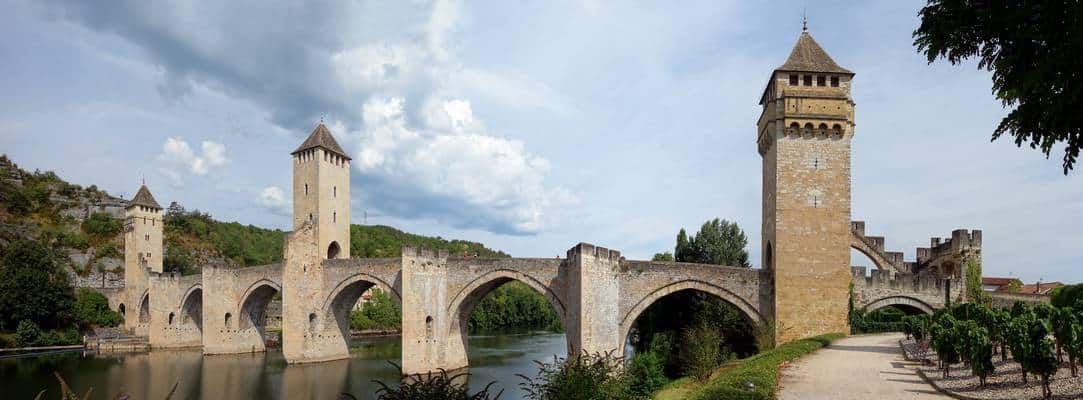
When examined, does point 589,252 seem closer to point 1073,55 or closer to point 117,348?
point 1073,55

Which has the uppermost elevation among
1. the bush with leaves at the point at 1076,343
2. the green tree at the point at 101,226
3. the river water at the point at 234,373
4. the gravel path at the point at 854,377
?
the green tree at the point at 101,226

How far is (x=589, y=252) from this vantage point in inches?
891

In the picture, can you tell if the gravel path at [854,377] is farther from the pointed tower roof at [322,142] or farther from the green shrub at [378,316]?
the green shrub at [378,316]

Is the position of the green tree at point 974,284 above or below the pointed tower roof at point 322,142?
below

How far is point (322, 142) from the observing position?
35188 mm

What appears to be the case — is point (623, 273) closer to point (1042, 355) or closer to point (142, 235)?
point (1042, 355)

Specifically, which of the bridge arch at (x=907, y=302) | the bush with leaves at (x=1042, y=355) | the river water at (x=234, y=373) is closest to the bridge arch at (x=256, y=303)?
the river water at (x=234, y=373)

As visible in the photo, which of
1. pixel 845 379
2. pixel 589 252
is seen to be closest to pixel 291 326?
pixel 589 252

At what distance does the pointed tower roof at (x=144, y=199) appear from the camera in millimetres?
48369

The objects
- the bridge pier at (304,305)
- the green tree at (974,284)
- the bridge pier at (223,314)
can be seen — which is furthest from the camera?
the bridge pier at (223,314)

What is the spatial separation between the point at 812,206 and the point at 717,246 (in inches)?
357

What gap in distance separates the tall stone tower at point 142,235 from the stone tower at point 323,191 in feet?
65.3

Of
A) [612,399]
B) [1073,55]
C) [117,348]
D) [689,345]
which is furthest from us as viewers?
[117,348]

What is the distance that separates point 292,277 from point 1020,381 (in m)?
29.0
